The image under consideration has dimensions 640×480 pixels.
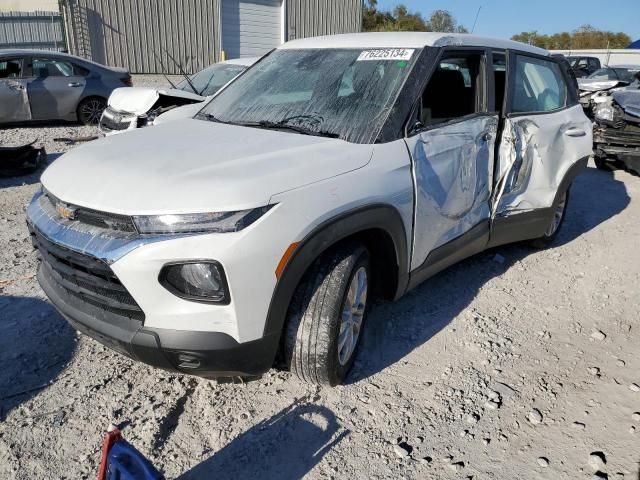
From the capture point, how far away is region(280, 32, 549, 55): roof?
3.46m

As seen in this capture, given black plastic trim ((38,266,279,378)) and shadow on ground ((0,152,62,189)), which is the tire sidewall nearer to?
black plastic trim ((38,266,279,378))

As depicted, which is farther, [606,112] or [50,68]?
[50,68]

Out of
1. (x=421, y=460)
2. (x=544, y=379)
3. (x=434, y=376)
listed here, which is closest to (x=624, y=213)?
(x=544, y=379)

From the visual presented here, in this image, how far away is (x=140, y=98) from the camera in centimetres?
704

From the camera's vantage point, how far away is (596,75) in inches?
650

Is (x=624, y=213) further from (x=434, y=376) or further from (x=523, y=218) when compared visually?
(x=434, y=376)

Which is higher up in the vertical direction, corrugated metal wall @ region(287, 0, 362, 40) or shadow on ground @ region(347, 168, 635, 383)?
corrugated metal wall @ region(287, 0, 362, 40)

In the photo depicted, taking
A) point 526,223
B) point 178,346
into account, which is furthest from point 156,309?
point 526,223

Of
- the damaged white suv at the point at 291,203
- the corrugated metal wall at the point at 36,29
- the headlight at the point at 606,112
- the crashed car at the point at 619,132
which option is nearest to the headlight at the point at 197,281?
the damaged white suv at the point at 291,203

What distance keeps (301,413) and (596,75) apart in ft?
56.1

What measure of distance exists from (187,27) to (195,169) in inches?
678

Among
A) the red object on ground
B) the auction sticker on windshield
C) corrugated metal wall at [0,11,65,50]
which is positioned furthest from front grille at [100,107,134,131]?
corrugated metal wall at [0,11,65,50]

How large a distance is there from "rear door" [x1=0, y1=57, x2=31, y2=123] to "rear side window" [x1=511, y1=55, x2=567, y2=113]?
844cm

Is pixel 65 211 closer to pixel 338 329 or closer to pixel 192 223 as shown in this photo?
pixel 192 223
